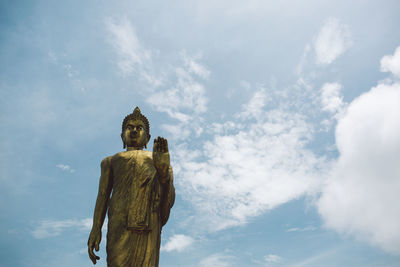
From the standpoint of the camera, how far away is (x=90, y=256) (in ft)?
22.1

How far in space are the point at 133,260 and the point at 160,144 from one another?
230cm

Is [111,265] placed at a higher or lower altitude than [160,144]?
lower

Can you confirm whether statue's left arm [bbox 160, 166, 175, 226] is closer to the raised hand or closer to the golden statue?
the golden statue

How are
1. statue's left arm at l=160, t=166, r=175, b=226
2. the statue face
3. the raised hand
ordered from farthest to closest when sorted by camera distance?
the statue face, statue's left arm at l=160, t=166, r=175, b=226, the raised hand

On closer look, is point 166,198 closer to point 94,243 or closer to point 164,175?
point 164,175

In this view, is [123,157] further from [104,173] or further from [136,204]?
[136,204]

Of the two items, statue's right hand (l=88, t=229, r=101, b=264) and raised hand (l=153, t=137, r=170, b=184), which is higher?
raised hand (l=153, t=137, r=170, b=184)

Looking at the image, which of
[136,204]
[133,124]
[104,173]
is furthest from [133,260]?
[133,124]

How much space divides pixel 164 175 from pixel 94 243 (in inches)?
88.2

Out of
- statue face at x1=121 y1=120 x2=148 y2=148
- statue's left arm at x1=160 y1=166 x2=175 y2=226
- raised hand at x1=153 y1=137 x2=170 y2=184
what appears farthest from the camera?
statue face at x1=121 y1=120 x2=148 y2=148

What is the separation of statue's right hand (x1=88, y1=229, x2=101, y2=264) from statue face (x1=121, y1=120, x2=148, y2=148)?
221cm

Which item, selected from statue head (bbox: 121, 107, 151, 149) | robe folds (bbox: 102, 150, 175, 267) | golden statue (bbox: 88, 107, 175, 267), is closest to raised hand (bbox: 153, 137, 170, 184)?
golden statue (bbox: 88, 107, 175, 267)

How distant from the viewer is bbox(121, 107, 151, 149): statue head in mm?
7914

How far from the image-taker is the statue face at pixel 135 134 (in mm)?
7906
